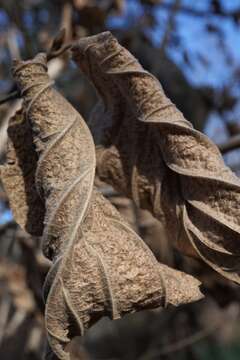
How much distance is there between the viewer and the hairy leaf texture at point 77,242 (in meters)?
0.75

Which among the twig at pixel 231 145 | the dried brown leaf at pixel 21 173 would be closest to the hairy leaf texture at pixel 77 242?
the dried brown leaf at pixel 21 173

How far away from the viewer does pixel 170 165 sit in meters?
0.85

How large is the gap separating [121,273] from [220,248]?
0.47ft

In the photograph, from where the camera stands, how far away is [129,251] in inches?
30.3

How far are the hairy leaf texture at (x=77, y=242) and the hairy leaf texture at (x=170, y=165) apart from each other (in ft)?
0.21

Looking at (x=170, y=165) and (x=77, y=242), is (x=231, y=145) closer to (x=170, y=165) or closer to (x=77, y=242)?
(x=170, y=165)

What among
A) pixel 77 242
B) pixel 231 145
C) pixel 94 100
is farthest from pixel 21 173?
pixel 94 100

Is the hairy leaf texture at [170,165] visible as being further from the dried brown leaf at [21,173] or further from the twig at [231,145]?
the twig at [231,145]

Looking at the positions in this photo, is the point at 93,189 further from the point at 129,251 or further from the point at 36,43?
the point at 36,43

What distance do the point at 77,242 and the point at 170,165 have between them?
18cm

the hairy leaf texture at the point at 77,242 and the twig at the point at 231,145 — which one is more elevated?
the hairy leaf texture at the point at 77,242

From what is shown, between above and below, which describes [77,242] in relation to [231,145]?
above

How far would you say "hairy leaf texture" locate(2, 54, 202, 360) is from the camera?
0.75m

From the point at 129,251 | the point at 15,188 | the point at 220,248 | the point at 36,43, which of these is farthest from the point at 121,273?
the point at 36,43
